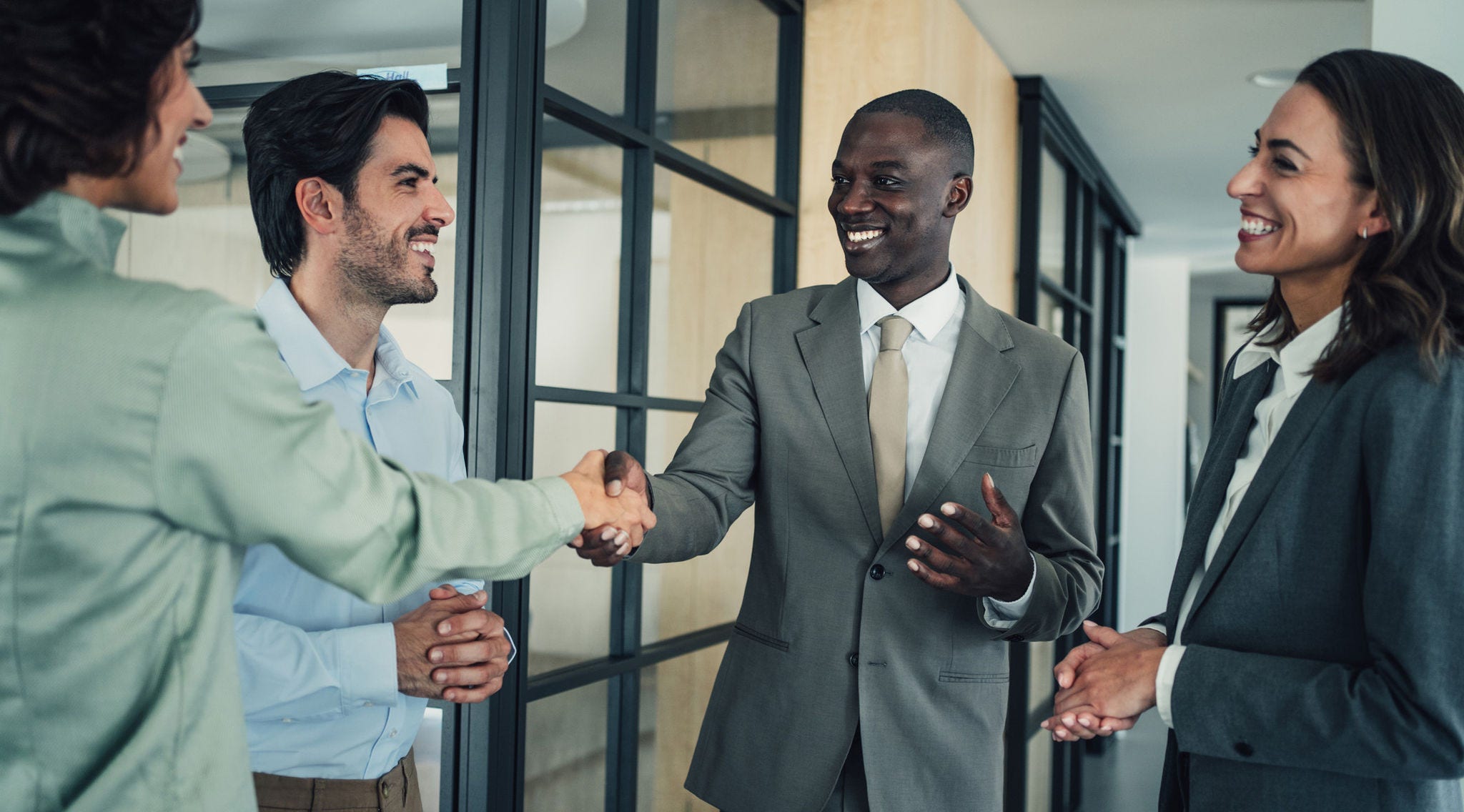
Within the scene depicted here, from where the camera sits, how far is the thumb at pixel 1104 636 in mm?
1396

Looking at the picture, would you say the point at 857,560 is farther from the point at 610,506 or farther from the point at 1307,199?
the point at 1307,199

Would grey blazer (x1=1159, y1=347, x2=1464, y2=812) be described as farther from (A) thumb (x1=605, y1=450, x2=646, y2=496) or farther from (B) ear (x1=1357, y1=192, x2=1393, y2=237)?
(A) thumb (x1=605, y1=450, x2=646, y2=496)

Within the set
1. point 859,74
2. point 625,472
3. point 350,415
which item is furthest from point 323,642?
point 859,74

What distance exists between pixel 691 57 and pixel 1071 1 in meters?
1.46

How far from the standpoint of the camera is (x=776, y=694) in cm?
170

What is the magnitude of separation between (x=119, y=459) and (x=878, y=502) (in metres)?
1.10

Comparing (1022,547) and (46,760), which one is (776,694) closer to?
(1022,547)

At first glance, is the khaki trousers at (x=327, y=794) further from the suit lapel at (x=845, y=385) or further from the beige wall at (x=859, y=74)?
the beige wall at (x=859, y=74)

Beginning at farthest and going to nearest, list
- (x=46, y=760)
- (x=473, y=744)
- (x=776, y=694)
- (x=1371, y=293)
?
(x=473, y=744)
(x=776, y=694)
(x=1371, y=293)
(x=46, y=760)

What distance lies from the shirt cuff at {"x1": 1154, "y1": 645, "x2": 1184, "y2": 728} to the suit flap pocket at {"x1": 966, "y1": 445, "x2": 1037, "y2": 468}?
0.51 m

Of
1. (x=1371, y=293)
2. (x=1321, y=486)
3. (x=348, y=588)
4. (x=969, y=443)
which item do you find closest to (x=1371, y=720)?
(x=1321, y=486)

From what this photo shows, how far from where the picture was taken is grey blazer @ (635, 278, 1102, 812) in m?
1.66

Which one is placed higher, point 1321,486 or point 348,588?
point 1321,486

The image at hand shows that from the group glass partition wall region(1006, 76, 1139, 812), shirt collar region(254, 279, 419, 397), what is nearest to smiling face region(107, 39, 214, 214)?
shirt collar region(254, 279, 419, 397)
